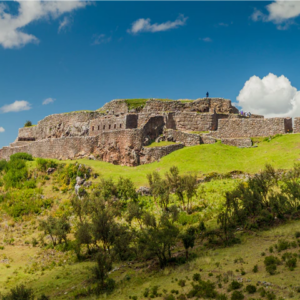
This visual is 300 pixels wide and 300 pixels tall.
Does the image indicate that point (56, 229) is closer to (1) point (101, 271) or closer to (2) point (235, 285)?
(1) point (101, 271)

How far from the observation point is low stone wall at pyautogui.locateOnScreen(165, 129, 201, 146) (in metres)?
37.8

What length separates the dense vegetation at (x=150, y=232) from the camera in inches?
573

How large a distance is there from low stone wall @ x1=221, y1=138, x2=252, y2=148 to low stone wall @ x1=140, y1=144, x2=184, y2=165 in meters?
6.30

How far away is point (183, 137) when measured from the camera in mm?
38812

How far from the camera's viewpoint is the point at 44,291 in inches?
703

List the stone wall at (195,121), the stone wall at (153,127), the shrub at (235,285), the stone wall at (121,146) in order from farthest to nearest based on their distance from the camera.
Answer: the stone wall at (195,121), the stone wall at (153,127), the stone wall at (121,146), the shrub at (235,285)

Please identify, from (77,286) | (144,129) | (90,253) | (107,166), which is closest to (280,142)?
(144,129)

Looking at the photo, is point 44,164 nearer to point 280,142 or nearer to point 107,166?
point 107,166

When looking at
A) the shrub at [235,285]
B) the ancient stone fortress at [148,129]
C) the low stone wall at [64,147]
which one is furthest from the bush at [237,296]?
the low stone wall at [64,147]

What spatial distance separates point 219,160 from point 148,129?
1129 centimetres

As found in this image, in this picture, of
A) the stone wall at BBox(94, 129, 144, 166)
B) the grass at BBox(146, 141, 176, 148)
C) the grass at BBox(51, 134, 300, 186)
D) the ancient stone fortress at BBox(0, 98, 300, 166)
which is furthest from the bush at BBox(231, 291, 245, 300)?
the grass at BBox(146, 141, 176, 148)

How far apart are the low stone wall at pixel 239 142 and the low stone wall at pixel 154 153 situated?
20.7 ft

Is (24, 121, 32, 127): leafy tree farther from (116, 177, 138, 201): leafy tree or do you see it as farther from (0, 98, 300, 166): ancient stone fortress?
A: (116, 177, 138, 201): leafy tree

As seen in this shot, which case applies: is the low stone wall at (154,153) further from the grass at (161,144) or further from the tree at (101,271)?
the tree at (101,271)
